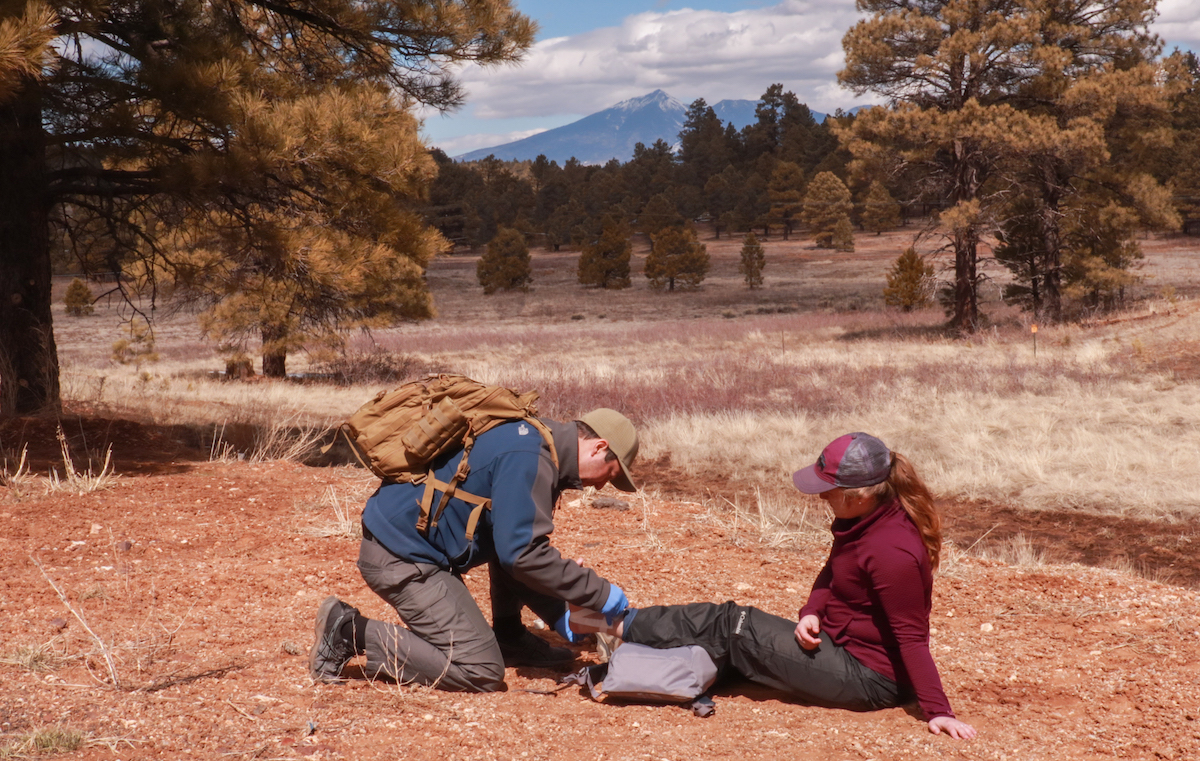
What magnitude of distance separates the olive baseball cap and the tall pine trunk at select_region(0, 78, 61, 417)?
617cm

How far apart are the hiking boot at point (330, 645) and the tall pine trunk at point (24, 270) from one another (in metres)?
5.49

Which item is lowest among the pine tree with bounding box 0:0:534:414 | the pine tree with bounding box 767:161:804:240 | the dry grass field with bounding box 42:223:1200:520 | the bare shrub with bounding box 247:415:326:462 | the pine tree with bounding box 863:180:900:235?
the dry grass field with bounding box 42:223:1200:520

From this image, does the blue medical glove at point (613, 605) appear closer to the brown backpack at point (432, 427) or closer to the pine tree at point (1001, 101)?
the brown backpack at point (432, 427)

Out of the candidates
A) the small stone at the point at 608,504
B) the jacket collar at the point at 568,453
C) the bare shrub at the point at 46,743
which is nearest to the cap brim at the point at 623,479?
the jacket collar at the point at 568,453

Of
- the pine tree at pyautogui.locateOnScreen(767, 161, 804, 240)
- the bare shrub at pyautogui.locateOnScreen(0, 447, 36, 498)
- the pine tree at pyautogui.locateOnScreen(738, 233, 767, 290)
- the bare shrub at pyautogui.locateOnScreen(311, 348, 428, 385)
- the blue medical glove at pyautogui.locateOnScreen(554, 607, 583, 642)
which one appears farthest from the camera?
the pine tree at pyautogui.locateOnScreen(767, 161, 804, 240)

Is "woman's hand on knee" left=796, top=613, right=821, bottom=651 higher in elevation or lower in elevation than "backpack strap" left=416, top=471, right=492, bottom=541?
lower

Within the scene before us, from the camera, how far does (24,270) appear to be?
25.9 ft

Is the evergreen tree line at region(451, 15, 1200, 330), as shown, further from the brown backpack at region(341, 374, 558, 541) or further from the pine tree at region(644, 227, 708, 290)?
the pine tree at region(644, 227, 708, 290)

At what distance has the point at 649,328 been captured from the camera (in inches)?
1124

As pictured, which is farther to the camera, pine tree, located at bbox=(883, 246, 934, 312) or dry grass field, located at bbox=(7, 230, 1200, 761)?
pine tree, located at bbox=(883, 246, 934, 312)

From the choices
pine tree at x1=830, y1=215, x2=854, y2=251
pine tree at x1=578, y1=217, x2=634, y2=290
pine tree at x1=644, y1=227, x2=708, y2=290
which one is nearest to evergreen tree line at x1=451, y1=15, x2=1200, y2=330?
pine tree at x1=644, y1=227, x2=708, y2=290

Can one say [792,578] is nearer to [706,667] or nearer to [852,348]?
[706,667]

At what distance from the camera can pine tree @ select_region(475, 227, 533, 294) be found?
4869 cm

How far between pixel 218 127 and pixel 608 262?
42679 millimetres
